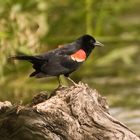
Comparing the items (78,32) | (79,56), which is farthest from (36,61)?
(78,32)

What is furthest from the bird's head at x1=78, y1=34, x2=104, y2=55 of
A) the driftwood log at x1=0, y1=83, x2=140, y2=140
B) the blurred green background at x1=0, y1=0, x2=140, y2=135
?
the blurred green background at x1=0, y1=0, x2=140, y2=135

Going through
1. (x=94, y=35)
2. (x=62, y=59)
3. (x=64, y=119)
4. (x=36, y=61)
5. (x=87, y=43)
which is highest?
(x=94, y=35)

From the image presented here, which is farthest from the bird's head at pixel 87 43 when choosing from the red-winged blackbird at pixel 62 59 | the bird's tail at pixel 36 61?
the bird's tail at pixel 36 61

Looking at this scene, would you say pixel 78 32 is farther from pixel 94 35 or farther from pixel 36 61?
pixel 36 61

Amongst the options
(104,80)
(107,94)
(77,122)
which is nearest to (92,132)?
(77,122)

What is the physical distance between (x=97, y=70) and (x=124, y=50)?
0.43 metres

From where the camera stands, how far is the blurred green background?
31.2ft

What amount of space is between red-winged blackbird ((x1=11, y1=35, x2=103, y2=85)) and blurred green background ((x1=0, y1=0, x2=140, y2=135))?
1961mm

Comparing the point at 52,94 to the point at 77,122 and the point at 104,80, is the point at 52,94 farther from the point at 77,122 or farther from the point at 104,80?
the point at 104,80

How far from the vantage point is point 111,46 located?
11797 mm

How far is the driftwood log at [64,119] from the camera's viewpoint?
591 centimetres

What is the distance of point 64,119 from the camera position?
593cm

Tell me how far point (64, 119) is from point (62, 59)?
696 mm

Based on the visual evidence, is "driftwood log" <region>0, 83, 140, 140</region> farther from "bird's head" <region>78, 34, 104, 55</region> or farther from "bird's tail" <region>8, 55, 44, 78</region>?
"bird's head" <region>78, 34, 104, 55</region>
